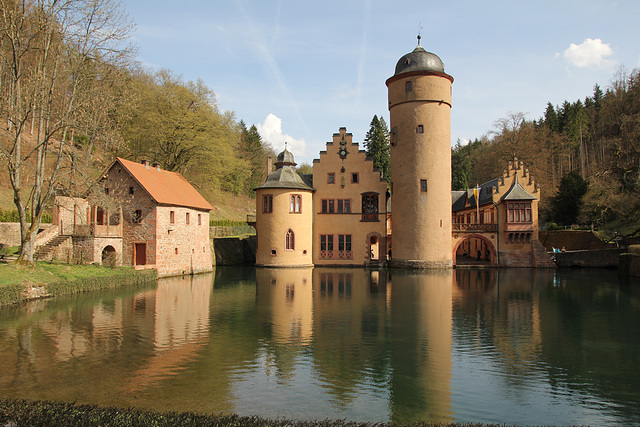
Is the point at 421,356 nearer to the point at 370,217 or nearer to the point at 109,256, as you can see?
the point at 109,256

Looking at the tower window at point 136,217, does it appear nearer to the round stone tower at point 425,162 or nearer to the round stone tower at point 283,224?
the round stone tower at point 283,224

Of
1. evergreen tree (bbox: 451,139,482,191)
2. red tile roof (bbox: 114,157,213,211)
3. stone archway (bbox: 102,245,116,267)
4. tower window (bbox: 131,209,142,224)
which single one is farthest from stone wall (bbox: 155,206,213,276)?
evergreen tree (bbox: 451,139,482,191)

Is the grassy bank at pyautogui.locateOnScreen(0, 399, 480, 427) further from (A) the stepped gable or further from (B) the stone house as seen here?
(A) the stepped gable

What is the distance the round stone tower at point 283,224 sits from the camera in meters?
37.9

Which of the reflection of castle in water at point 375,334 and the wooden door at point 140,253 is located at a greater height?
the wooden door at point 140,253

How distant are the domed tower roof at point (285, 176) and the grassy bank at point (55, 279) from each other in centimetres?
1472

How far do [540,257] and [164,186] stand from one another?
3014 centimetres

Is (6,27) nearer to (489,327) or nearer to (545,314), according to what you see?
(489,327)

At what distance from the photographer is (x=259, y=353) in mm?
11750

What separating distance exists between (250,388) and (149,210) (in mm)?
22114

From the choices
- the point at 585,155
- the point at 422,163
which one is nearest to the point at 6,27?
the point at 422,163

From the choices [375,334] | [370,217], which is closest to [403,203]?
[370,217]

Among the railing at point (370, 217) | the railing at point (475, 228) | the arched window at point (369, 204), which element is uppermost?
the arched window at point (369, 204)

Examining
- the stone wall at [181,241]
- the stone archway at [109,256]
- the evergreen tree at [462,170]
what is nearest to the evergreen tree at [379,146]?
the evergreen tree at [462,170]
